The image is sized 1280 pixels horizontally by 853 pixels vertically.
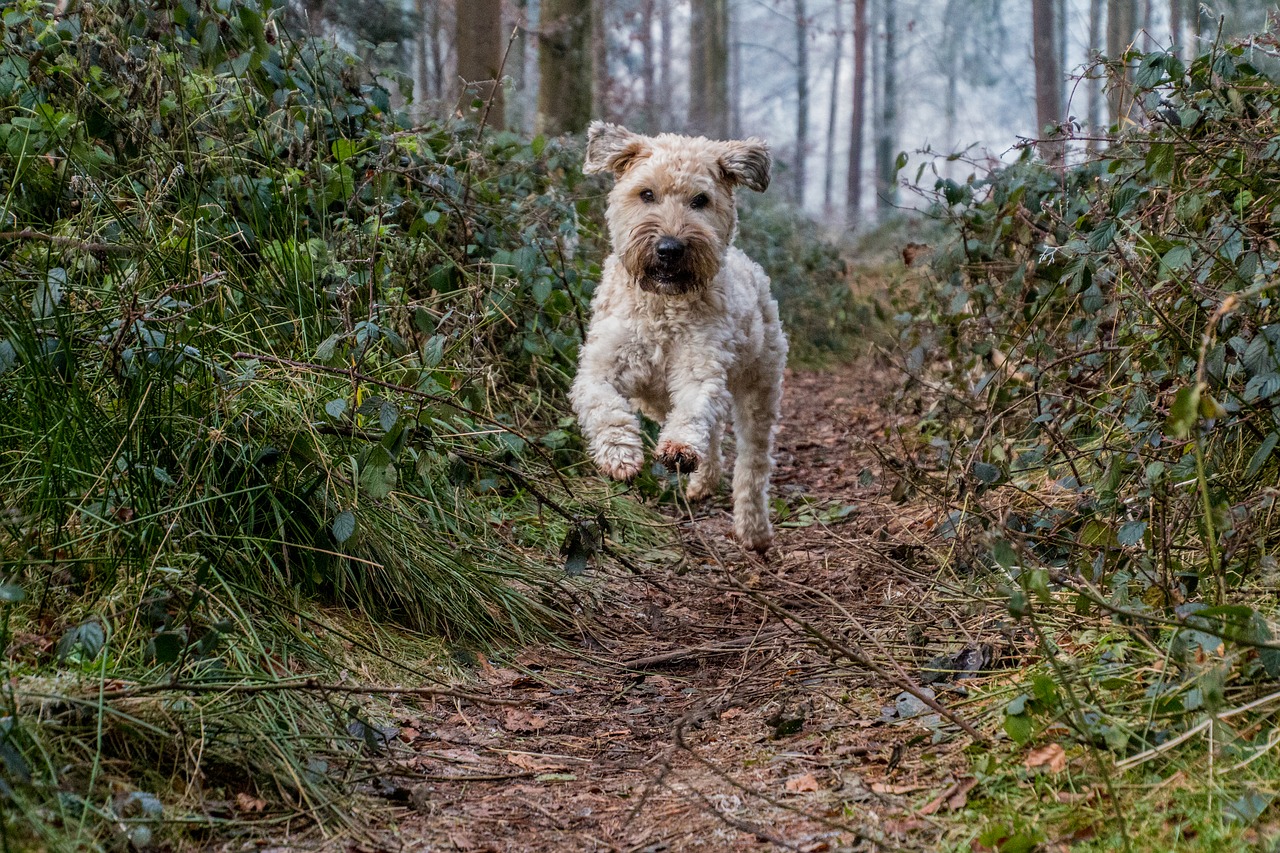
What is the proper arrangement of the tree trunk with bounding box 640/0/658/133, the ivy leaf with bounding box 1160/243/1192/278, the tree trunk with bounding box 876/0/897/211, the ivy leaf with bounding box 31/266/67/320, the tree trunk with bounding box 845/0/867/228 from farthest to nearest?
the tree trunk with bounding box 876/0/897/211
the tree trunk with bounding box 845/0/867/228
the tree trunk with bounding box 640/0/658/133
the ivy leaf with bounding box 31/266/67/320
the ivy leaf with bounding box 1160/243/1192/278

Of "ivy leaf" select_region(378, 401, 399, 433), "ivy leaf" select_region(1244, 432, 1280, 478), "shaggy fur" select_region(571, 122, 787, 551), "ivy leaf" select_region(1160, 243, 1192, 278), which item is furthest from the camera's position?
"shaggy fur" select_region(571, 122, 787, 551)

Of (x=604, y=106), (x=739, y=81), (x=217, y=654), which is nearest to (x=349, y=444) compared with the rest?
(x=217, y=654)

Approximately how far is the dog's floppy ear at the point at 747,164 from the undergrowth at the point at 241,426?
1092mm

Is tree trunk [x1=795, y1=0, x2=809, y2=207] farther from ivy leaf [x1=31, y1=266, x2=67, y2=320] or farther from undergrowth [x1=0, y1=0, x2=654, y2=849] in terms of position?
ivy leaf [x1=31, y1=266, x2=67, y2=320]

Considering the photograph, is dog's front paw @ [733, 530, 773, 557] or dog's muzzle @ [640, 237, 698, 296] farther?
dog's front paw @ [733, 530, 773, 557]

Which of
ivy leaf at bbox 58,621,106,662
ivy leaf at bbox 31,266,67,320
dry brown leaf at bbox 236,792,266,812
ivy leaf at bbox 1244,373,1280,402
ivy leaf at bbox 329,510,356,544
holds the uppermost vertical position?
ivy leaf at bbox 31,266,67,320

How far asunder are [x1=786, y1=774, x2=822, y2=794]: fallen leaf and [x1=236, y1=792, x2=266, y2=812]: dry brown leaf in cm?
135

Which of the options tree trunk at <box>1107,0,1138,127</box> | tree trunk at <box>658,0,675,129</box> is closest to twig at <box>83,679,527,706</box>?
tree trunk at <box>1107,0,1138,127</box>

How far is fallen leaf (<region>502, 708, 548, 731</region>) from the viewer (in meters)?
3.50

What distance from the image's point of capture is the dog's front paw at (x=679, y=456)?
4.30m

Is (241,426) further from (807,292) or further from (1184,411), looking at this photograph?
(807,292)

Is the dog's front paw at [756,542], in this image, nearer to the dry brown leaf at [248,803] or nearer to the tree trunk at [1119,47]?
the tree trunk at [1119,47]

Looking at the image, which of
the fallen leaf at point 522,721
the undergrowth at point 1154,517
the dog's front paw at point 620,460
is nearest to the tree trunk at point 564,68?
the undergrowth at point 1154,517

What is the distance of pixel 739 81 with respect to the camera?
40.9 metres
